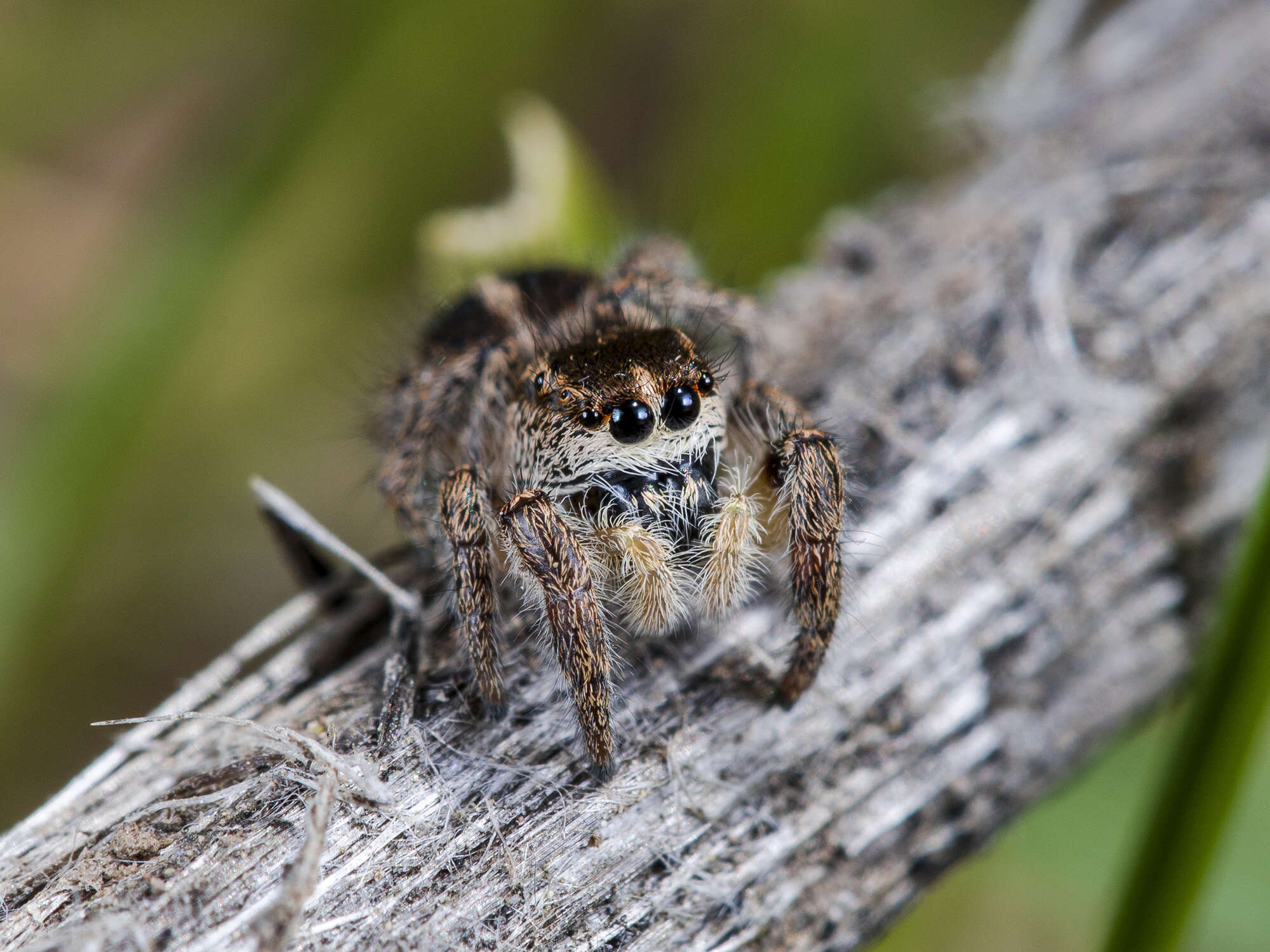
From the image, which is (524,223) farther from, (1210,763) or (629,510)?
(1210,763)

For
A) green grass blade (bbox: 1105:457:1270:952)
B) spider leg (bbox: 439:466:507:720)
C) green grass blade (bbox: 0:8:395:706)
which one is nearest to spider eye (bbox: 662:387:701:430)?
spider leg (bbox: 439:466:507:720)

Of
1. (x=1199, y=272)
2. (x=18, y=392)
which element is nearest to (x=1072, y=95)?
(x=1199, y=272)

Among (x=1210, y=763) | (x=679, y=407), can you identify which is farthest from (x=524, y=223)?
(x=1210, y=763)

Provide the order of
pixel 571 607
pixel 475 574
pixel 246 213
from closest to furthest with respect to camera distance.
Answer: pixel 571 607, pixel 475 574, pixel 246 213

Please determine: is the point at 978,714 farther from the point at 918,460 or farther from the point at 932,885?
the point at 918,460

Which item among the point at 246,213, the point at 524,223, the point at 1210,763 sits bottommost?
the point at 1210,763

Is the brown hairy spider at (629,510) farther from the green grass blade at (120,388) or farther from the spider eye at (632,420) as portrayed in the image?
the green grass blade at (120,388)

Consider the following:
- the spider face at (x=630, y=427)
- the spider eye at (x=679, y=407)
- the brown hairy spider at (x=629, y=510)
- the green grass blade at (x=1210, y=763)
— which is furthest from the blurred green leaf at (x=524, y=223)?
the green grass blade at (x=1210, y=763)

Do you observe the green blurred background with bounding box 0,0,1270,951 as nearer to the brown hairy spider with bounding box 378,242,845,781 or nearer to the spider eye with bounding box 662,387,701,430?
the brown hairy spider with bounding box 378,242,845,781
